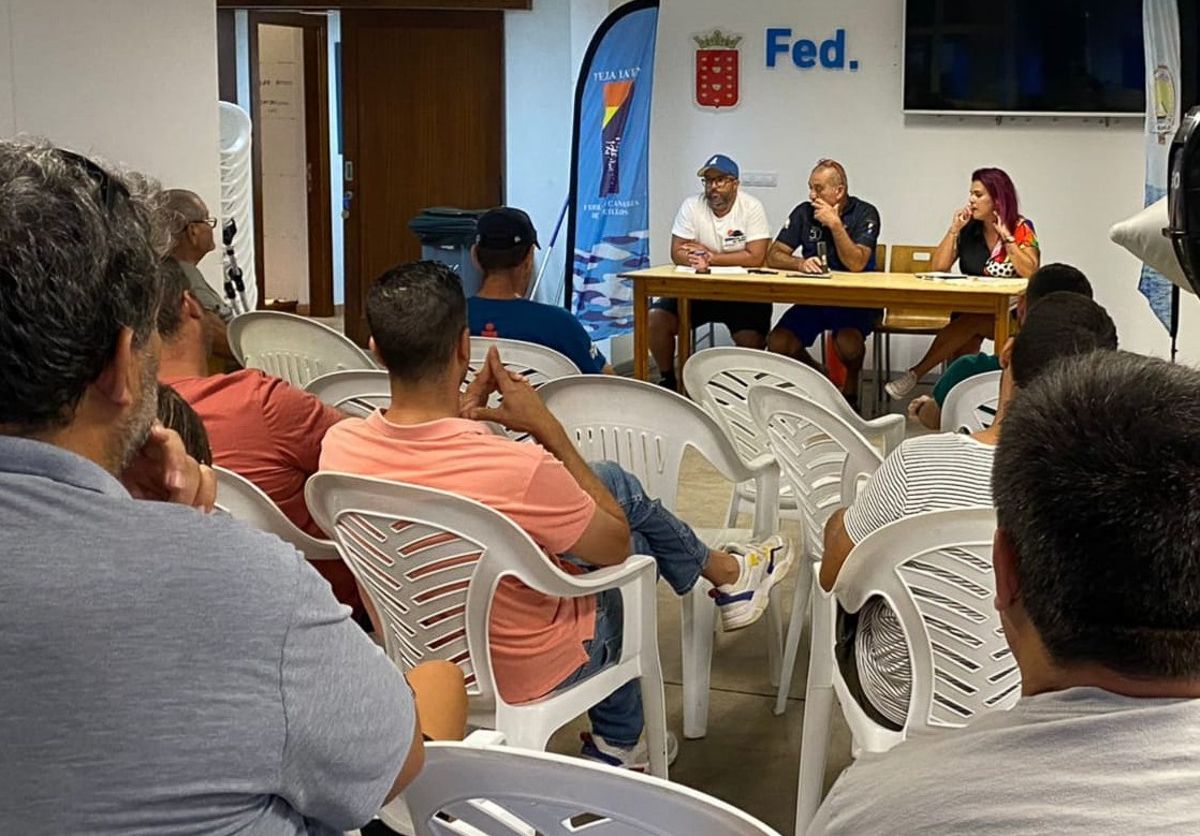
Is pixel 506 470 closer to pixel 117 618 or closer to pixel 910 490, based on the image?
pixel 910 490

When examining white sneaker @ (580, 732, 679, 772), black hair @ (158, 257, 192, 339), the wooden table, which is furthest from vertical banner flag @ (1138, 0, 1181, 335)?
black hair @ (158, 257, 192, 339)

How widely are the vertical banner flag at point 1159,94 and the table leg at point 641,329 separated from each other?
7.60ft

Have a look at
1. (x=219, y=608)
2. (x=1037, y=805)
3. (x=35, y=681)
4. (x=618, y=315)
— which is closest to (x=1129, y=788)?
(x=1037, y=805)

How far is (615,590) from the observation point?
266cm

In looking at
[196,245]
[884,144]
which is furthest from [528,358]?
[884,144]

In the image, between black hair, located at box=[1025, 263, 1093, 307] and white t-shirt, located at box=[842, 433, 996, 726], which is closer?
white t-shirt, located at box=[842, 433, 996, 726]

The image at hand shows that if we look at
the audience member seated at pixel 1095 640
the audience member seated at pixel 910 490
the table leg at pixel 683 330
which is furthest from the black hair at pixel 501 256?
the audience member seated at pixel 1095 640

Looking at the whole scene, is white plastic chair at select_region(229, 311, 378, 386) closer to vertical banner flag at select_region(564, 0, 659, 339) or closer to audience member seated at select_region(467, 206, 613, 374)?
audience member seated at select_region(467, 206, 613, 374)

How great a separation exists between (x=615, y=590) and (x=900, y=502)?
59 centimetres

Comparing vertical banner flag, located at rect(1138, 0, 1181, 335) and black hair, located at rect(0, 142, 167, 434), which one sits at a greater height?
vertical banner flag, located at rect(1138, 0, 1181, 335)

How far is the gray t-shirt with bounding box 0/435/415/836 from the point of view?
3.56 feet

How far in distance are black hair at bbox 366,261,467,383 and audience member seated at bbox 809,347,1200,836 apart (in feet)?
4.99

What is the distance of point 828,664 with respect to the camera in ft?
8.28

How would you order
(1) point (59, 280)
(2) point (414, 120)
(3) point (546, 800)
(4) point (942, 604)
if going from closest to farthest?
1. (1) point (59, 280)
2. (3) point (546, 800)
3. (4) point (942, 604)
4. (2) point (414, 120)
